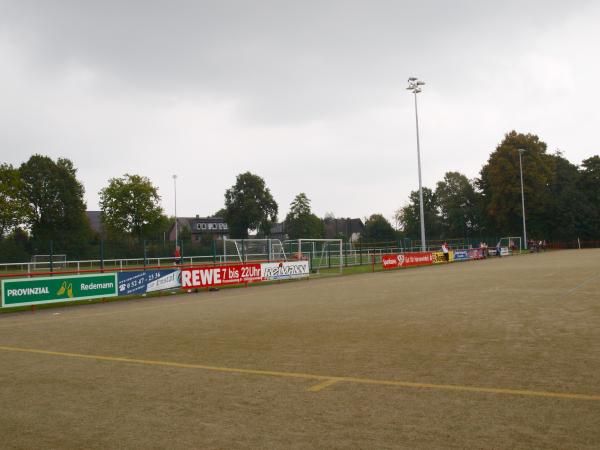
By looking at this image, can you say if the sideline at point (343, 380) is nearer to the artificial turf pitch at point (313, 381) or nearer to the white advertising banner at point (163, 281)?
the artificial turf pitch at point (313, 381)

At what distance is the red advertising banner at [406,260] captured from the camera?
38719 millimetres

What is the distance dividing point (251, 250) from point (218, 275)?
740 centimetres

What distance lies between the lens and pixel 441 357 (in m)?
7.71

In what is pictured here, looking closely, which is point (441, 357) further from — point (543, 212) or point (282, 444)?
point (543, 212)

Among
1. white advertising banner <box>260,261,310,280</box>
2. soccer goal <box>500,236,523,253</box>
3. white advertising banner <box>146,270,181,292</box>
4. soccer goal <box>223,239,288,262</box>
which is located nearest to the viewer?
white advertising banner <box>146,270,181,292</box>

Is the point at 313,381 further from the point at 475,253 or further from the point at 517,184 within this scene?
the point at 517,184

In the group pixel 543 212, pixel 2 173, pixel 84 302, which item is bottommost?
pixel 84 302

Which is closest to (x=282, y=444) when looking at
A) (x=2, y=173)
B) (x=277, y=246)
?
(x=277, y=246)

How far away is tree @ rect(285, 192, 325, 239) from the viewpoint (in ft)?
360

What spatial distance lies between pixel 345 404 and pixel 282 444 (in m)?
1.30

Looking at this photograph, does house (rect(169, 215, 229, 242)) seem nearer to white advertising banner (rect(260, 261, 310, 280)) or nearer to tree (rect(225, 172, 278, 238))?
tree (rect(225, 172, 278, 238))

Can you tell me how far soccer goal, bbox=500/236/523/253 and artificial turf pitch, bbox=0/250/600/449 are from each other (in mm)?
57490

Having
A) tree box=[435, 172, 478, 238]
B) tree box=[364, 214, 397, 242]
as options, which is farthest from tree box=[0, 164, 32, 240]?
tree box=[435, 172, 478, 238]

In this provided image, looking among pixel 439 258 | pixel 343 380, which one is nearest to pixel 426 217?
pixel 439 258
